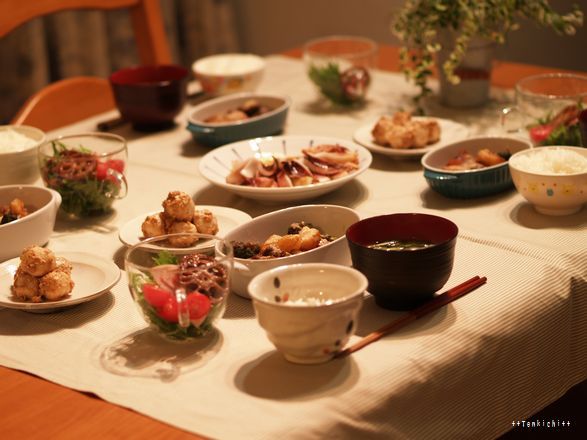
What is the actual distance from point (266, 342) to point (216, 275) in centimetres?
11

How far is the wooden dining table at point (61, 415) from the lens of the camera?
103cm

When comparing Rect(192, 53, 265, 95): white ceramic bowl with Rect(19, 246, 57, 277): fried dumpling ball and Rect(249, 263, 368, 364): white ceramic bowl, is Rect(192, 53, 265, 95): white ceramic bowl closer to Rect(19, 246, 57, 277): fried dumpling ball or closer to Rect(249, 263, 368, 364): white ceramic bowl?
Rect(19, 246, 57, 277): fried dumpling ball

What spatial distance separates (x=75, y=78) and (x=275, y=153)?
2.85 feet

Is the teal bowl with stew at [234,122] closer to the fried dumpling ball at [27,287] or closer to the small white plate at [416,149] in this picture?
the small white plate at [416,149]

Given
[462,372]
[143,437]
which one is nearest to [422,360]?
[462,372]

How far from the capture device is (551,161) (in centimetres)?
Answer: 156

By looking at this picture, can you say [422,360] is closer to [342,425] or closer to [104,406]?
[342,425]

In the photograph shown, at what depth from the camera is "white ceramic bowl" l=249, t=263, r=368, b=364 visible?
1.06 meters

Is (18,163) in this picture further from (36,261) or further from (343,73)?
(343,73)

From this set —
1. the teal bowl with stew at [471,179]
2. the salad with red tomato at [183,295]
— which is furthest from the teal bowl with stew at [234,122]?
the salad with red tomato at [183,295]

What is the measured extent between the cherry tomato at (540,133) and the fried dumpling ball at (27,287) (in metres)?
1.01

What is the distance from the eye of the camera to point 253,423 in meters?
1.01

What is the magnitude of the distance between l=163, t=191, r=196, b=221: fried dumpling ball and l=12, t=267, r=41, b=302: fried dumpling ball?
0.80ft

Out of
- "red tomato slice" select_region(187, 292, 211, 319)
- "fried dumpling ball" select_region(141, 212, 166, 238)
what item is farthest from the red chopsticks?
"fried dumpling ball" select_region(141, 212, 166, 238)
